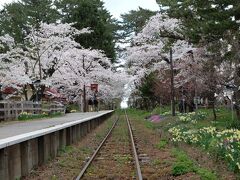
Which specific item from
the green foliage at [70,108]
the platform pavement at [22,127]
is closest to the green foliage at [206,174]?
the platform pavement at [22,127]

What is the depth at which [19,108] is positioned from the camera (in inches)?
1128

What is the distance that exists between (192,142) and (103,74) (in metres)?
42.2

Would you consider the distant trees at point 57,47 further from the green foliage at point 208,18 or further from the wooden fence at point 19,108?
the green foliage at point 208,18

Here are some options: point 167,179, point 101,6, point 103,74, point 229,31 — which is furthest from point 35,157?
point 101,6

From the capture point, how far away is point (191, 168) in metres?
10.8

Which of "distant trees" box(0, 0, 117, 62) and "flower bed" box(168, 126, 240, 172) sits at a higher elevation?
"distant trees" box(0, 0, 117, 62)

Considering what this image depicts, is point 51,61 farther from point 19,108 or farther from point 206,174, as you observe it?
point 206,174

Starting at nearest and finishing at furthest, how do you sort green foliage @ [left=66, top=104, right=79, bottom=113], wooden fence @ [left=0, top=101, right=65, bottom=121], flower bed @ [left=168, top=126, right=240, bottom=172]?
flower bed @ [left=168, top=126, right=240, bottom=172], wooden fence @ [left=0, top=101, right=65, bottom=121], green foliage @ [left=66, top=104, right=79, bottom=113]

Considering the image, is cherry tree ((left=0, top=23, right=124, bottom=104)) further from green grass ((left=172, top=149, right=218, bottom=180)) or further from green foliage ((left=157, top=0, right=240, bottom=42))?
green grass ((left=172, top=149, right=218, bottom=180))

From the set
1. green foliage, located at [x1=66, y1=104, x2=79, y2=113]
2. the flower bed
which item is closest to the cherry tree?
green foliage, located at [x1=66, y1=104, x2=79, y2=113]

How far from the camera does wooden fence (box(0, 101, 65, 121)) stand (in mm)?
25781

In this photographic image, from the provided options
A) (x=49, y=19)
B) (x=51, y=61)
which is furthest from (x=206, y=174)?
(x=49, y=19)

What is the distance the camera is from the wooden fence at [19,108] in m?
25.8

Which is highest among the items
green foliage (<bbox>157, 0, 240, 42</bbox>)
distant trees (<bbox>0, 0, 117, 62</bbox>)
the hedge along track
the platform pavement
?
distant trees (<bbox>0, 0, 117, 62</bbox>)
